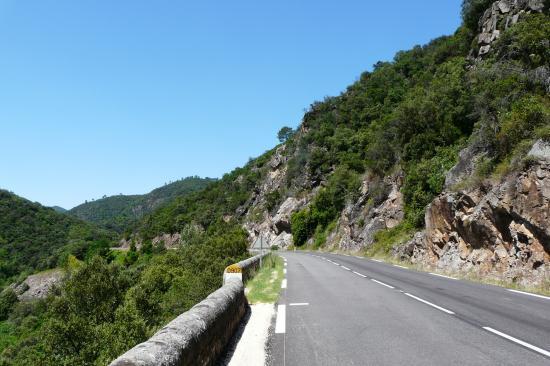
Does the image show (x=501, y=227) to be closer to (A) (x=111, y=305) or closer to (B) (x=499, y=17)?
(B) (x=499, y=17)

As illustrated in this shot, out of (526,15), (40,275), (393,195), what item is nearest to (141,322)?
(393,195)

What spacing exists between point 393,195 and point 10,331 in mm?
68077

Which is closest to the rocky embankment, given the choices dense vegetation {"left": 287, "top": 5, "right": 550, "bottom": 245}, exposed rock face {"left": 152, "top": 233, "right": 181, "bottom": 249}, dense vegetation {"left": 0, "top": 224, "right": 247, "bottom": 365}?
dense vegetation {"left": 287, "top": 5, "right": 550, "bottom": 245}

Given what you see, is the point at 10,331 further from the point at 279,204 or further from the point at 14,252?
the point at 14,252

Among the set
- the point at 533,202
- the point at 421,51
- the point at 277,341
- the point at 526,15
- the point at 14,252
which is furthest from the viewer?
the point at 14,252

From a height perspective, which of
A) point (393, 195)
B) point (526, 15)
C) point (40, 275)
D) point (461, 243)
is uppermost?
point (526, 15)

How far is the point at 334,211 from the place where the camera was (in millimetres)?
63688

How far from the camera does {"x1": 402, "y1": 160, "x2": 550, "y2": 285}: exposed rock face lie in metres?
15.6

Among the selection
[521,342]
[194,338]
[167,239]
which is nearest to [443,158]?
[521,342]

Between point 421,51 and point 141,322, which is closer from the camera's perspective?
point 141,322

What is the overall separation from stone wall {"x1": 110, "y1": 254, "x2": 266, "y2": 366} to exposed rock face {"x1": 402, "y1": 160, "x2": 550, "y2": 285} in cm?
1247

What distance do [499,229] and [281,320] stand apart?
13.7 m

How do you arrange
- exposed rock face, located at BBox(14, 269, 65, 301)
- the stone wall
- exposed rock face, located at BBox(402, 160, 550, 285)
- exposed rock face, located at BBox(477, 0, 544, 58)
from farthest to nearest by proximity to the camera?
exposed rock face, located at BBox(14, 269, 65, 301), exposed rock face, located at BBox(477, 0, 544, 58), exposed rock face, located at BBox(402, 160, 550, 285), the stone wall

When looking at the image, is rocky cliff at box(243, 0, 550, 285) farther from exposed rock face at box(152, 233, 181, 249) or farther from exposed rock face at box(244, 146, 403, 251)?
exposed rock face at box(152, 233, 181, 249)
